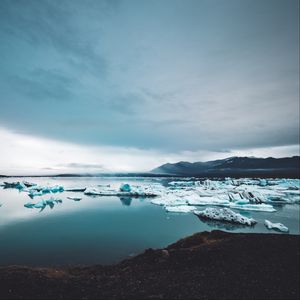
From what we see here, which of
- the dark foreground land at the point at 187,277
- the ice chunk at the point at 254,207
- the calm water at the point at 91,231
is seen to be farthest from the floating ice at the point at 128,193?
the dark foreground land at the point at 187,277

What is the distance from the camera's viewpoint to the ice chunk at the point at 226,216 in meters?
15.6

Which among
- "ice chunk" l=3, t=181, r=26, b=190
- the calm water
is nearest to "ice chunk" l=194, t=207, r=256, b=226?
the calm water

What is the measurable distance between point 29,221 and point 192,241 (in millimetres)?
14723

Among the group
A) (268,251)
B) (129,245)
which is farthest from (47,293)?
(129,245)

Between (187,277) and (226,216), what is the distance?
1180cm

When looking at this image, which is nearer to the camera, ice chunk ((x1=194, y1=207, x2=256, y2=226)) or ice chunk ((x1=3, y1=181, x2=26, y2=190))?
ice chunk ((x1=194, y1=207, x2=256, y2=226))

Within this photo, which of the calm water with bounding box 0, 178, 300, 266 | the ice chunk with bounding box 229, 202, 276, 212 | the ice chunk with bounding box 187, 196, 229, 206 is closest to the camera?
the calm water with bounding box 0, 178, 300, 266

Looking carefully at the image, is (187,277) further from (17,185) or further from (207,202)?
(17,185)

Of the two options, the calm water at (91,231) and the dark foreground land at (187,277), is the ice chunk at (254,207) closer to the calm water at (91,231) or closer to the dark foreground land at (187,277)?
the calm water at (91,231)

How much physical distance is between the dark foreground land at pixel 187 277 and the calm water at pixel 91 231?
332 centimetres

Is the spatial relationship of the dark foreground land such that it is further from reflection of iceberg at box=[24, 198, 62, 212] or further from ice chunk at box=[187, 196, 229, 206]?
reflection of iceberg at box=[24, 198, 62, 212]

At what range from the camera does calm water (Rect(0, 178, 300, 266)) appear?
10969mm

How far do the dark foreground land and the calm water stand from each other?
3323 millimetres

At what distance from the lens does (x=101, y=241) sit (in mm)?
13320
